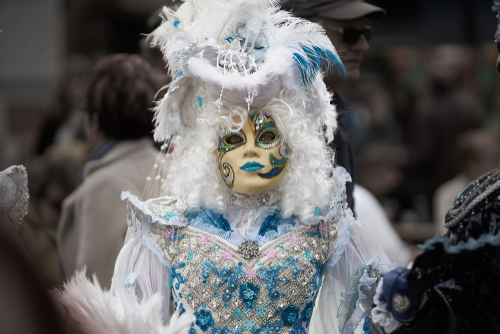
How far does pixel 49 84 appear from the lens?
8.10 metres

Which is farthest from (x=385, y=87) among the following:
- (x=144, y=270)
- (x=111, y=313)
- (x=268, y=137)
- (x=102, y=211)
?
(x=111, y=313)

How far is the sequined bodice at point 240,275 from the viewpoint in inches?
90.6

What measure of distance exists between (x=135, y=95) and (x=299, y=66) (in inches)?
55.9

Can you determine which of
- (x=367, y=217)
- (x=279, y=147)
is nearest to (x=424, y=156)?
(x=367, y=217)

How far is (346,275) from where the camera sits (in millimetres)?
2520

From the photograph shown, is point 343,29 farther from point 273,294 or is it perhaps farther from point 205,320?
point 205,320

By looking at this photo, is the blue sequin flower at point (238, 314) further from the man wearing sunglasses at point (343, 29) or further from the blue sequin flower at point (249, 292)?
the man wearing sunglasses at point (343, 29)

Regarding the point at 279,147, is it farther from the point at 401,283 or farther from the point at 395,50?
the point at 395,50

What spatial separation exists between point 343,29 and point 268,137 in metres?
0.98

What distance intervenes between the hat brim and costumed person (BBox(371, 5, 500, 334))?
1.29 metres

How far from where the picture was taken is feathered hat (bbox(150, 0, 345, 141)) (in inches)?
89.0

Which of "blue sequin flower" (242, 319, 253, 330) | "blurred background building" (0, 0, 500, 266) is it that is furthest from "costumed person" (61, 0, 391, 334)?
"blurred background building" (0, 0, 500, 266)

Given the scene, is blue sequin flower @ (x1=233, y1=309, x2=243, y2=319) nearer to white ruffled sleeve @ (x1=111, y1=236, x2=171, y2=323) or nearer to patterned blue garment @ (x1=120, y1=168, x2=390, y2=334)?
patterned blue garment @ (x1=120, y1=168, x2=390, y2=334)

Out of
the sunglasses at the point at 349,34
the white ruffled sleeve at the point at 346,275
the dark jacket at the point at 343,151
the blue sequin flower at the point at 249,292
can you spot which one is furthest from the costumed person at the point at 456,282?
the sunglasses at the point at 349,34
